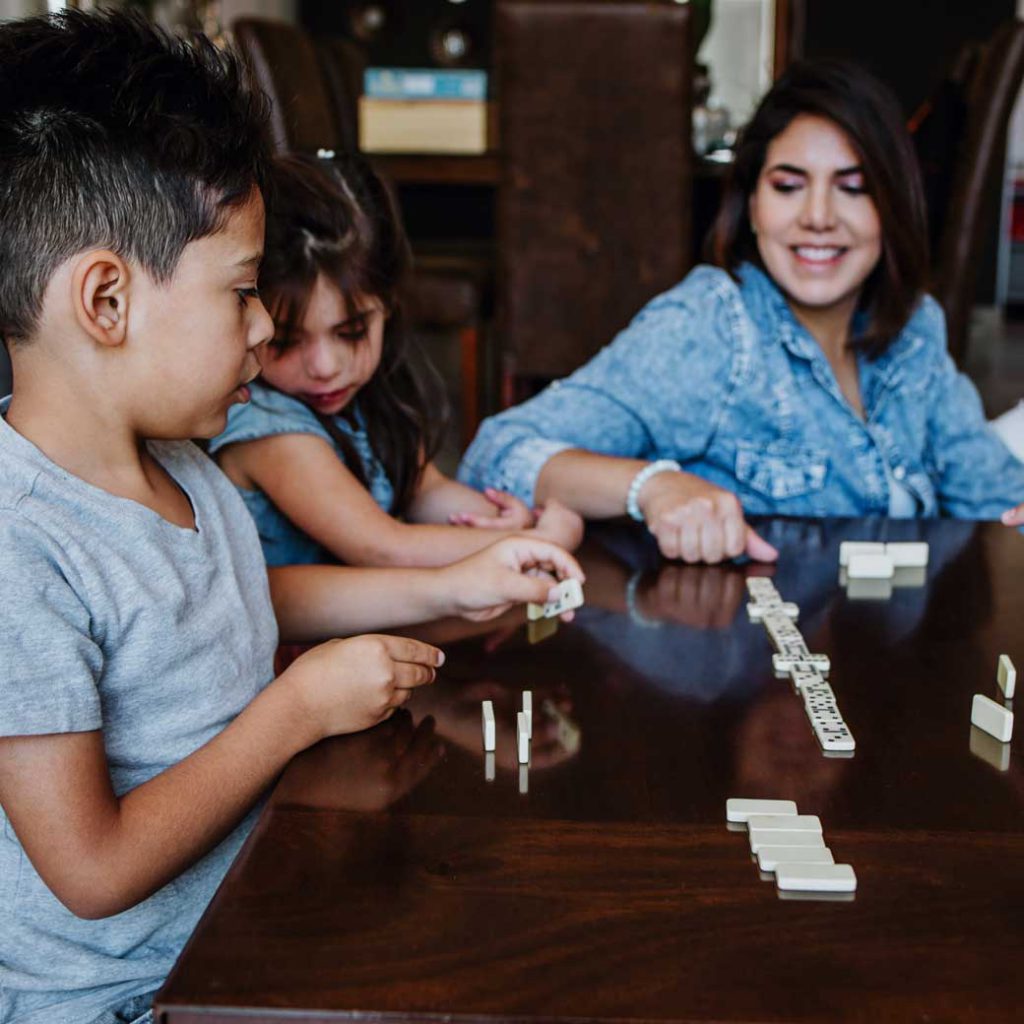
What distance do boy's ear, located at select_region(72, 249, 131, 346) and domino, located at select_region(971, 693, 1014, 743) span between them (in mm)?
663

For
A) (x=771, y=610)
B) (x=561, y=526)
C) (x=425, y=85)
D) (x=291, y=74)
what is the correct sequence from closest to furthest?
(x=771, y=610)
(x=561, y=526)
(x=291, y=74)
(x=425, y=85)

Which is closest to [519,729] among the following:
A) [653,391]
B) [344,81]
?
[653,391]

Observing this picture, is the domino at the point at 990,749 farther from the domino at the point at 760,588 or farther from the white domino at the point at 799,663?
the domino at the point at 760,588

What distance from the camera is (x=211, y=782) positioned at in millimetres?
914

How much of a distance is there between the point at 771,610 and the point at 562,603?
19 cm

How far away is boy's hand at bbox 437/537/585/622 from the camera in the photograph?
1.21 meters

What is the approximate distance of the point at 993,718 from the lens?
921 millimetres

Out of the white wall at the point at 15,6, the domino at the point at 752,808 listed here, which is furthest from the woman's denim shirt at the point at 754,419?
the white wall at the point at 15,6

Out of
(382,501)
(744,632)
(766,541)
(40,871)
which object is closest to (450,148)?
(382,501)

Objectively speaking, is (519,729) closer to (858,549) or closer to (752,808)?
(752,808)

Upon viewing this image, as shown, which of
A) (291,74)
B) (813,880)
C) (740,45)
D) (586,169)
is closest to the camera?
(813,880)

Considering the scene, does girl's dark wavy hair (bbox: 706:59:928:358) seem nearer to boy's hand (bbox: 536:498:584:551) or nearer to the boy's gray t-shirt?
boy's hand (bbox: 536:498:584:551)

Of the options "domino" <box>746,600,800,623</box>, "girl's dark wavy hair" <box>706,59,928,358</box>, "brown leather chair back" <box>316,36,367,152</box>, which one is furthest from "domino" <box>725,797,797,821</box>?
"brown leather chair back" <box>316,36,367,152</box>

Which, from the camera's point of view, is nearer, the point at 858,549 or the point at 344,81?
the point at 858,549
